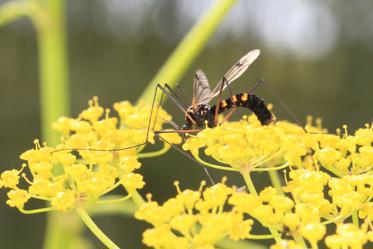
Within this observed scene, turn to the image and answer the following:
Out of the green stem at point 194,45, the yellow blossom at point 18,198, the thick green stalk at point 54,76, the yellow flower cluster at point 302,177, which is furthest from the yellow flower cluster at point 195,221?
the thick green stalk at point 54,76

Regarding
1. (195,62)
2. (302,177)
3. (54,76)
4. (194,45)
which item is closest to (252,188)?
(302,177)

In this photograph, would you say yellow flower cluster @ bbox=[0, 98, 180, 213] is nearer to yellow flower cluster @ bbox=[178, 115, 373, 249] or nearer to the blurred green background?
yellow flower cluster @ bbox=[178, 115, 373, 249]

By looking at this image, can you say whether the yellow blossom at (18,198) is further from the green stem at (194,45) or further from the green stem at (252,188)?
the green stem at (194,45)

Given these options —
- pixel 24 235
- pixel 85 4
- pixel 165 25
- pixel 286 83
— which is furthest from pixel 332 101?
pixel 24 235

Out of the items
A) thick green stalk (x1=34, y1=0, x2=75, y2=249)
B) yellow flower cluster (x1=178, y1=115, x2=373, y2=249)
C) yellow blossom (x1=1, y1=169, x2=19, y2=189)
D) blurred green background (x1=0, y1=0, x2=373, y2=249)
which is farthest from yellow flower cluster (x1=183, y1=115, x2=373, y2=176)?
blurred green background (x1=0, y1=0, x2=373, y2=249)

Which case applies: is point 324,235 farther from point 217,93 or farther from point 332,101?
point 332,101

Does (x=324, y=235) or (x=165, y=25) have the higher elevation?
(x=165, y=25)
